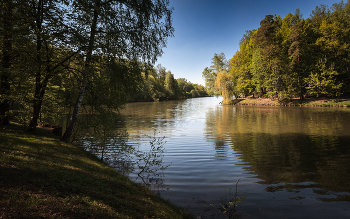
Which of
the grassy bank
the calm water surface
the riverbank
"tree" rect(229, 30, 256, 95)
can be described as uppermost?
"tree" rect(229, 30, 256, 95)

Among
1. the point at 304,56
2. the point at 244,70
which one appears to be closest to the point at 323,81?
the point at 304,56

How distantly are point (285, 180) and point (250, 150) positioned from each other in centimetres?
416

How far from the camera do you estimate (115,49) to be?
8.82 metres

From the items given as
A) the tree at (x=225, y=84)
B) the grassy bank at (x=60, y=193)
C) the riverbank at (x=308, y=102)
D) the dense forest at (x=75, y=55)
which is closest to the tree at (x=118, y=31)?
the dense forest at (x=75, y=55)

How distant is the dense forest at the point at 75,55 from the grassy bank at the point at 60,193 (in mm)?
3881

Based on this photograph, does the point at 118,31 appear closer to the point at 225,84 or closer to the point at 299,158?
the point at 299,158

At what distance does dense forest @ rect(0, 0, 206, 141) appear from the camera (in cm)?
776

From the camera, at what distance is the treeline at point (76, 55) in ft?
25.5

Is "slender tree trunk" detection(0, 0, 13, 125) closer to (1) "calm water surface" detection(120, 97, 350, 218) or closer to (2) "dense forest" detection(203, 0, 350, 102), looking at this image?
(1) "calm water surface" detection(120, 97, 350, 218)

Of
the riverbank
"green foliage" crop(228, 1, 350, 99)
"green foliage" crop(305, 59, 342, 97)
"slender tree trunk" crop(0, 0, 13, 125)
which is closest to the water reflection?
"slender tree trunk" crop(0, 0, 13, 125)

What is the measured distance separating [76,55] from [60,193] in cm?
721

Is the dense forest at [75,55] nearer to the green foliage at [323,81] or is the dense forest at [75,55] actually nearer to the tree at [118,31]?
Result: the tree at [118,31]

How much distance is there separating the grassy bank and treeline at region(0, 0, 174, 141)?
12.5 feet

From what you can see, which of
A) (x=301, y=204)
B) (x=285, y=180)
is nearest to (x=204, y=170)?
(x=285, y=180)
